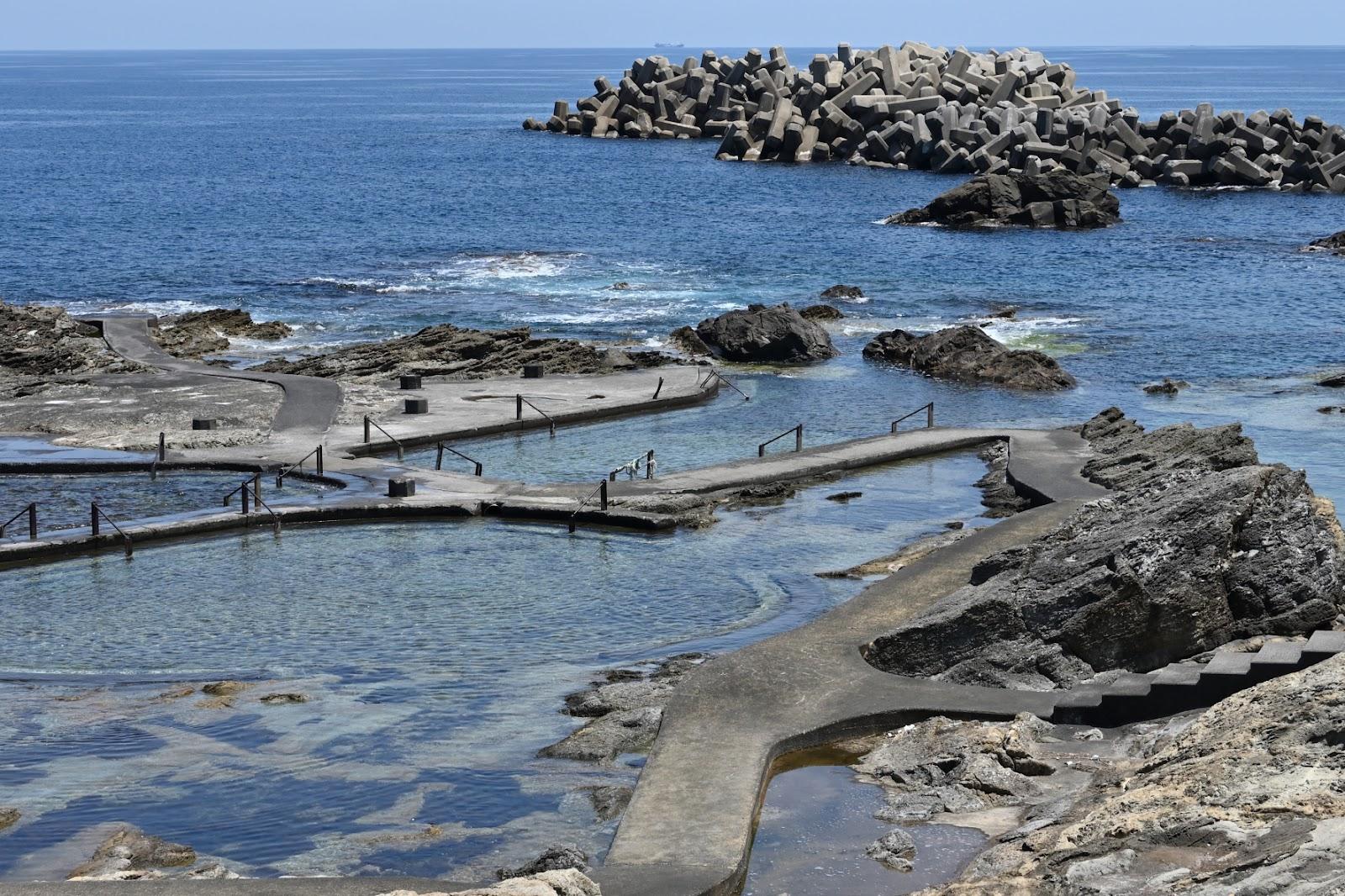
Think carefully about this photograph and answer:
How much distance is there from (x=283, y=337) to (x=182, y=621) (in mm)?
28616

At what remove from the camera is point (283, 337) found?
5216cm

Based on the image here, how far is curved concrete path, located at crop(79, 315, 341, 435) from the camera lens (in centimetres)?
3728

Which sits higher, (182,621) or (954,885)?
(954,885)

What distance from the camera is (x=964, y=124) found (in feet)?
346

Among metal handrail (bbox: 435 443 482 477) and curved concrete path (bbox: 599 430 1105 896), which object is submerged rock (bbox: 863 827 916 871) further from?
metal handrail (bbox: 435 443 482 477)

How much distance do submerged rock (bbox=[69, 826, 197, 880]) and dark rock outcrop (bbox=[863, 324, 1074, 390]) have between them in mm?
32437

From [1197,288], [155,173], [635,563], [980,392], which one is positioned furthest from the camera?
[155,173]

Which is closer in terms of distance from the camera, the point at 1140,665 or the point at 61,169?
the point at 1140,665

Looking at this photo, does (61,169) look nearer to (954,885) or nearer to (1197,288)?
(1197,288)

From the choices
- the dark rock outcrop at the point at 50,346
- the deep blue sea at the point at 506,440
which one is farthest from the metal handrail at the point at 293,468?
the dark rock outcrop at the point at 50,346

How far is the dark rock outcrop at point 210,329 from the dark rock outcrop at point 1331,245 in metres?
44.3

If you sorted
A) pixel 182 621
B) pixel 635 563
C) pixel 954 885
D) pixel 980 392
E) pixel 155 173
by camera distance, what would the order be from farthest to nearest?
pixel 155 173 → pixel 980 392 → pixel 635 563 → pixel 182 621 → pixel 954 885

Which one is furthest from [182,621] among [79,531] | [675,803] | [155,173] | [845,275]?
[155,173]

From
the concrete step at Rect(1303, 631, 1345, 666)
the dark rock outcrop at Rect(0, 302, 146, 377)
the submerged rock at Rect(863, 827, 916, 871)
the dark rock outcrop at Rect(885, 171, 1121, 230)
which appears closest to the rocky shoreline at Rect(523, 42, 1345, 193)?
the dark rock outcrop at Rect(885, 171, 1121, 230)
